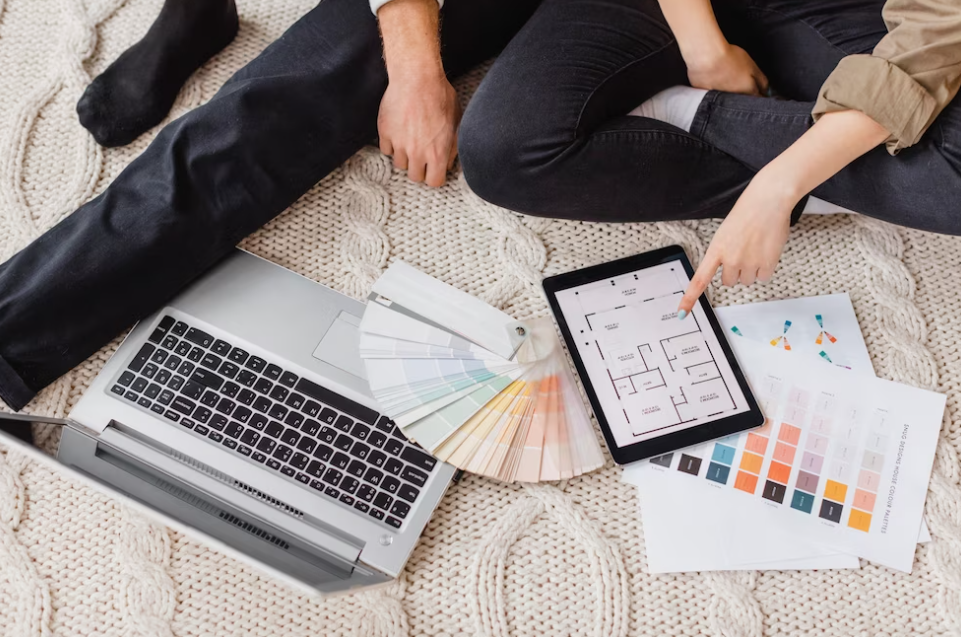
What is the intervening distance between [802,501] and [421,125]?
24.4 inches

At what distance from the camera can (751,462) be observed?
0.86 meters

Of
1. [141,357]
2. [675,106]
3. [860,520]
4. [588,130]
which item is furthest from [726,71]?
[141,357]

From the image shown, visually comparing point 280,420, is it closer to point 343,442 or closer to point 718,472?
point 343,442

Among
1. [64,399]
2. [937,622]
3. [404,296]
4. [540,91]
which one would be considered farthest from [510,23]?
[937,622]

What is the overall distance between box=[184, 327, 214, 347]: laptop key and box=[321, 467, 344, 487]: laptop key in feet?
0.66

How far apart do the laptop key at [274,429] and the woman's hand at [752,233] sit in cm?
47

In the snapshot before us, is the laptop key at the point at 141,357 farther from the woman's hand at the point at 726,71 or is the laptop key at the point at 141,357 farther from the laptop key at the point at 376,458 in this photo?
the woman's hand at the point at 726,71

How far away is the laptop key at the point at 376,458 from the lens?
81 cm

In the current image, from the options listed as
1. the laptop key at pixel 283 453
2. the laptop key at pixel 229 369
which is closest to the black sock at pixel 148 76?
the laptop key at pixel 229 369

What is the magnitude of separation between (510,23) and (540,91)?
0.17 metres

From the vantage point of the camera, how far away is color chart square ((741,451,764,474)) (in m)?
0.86

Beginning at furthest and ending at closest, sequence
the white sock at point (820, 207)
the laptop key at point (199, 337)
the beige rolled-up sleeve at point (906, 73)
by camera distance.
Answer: the white sock at point (820, 207), the laptop key at point (199, 337), the beige rolled-up sleeve at point (906, 73)

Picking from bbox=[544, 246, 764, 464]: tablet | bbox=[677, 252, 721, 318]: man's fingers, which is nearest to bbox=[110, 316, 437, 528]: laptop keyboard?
bbox=[544, 246, 764, 464]: tablet

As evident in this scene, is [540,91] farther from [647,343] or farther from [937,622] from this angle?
[937,622]
